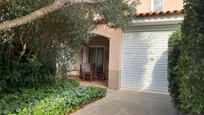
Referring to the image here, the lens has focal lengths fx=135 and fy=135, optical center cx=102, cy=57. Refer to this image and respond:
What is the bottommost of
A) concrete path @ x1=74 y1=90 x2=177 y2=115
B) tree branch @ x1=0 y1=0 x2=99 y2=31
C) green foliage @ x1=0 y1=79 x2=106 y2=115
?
concrete path @ x1=74 y1=90 x2=177 y2=115

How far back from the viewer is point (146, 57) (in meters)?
6.14

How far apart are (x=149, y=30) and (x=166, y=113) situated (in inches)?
151

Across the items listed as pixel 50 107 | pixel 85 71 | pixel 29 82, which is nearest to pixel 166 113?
pixel 50 107

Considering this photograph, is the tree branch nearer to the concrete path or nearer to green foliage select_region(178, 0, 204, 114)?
green foliage select_region(178, 0, 204, 114)

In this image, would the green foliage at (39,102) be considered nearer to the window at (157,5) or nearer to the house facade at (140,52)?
the house facade at (140,52)

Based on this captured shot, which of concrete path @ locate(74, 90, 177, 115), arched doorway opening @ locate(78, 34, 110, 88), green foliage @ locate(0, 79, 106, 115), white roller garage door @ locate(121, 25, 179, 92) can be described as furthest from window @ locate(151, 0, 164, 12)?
green foliage @ locate(0, 79, 106, 115)

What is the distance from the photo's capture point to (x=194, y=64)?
54.2 inches

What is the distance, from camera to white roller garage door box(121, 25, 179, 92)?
5918 mm

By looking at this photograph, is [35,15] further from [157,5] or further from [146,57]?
[157,5]

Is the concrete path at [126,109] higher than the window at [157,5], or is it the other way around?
the window at [157,5]

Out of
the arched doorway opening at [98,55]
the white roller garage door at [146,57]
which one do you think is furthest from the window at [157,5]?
the arched doorway opening at [98,55]

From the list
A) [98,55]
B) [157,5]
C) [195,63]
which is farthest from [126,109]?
[98,55]

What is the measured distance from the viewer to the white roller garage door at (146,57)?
592cm

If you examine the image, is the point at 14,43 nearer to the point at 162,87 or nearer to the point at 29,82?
the point at 29,82
